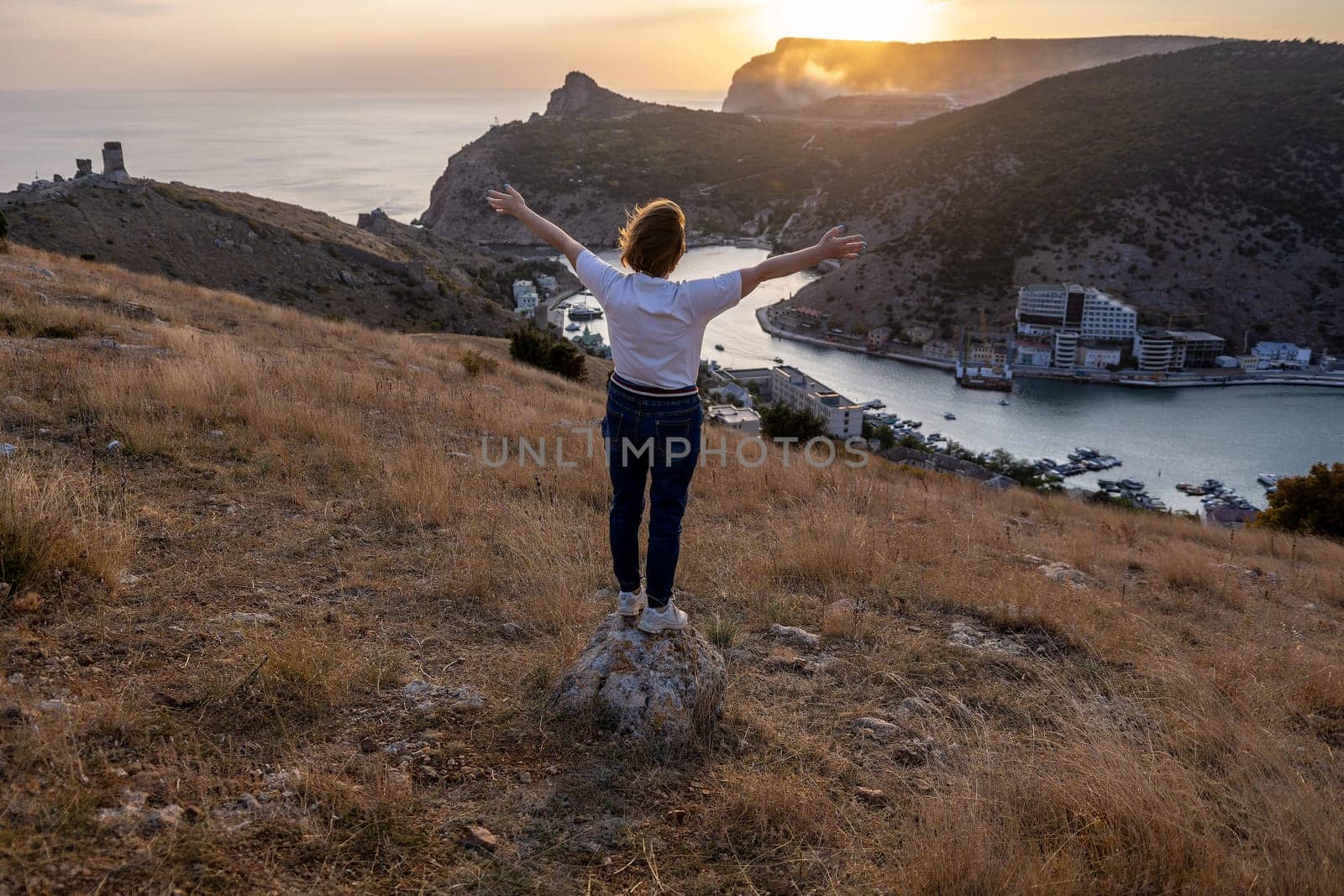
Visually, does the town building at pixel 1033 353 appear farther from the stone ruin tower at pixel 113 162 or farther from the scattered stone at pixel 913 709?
the scattered stone at pixel 913 709

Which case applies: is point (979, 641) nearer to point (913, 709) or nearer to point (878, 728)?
point (913, 709)

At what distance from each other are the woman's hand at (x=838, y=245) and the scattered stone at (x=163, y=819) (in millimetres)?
2432

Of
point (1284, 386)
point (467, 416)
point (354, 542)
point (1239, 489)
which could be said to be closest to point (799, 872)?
point (354, 542)

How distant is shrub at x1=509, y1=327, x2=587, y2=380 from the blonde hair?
15.6 metres

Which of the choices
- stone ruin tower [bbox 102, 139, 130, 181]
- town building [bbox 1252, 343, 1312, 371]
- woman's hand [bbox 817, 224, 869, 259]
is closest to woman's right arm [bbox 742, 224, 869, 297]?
woman's hand [bbox 817, 224, 869, 259]

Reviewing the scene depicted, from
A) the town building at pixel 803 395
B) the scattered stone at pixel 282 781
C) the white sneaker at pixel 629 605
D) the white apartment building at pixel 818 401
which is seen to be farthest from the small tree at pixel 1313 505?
the town building at pixel 803 395

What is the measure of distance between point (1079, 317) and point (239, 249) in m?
52.8

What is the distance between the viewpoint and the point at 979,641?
3.93 meters

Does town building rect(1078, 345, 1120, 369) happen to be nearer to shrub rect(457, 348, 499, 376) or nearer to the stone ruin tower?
shrub rect(457, 348, 499, 376)

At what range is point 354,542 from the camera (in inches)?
165

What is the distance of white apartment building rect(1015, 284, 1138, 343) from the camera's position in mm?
56281

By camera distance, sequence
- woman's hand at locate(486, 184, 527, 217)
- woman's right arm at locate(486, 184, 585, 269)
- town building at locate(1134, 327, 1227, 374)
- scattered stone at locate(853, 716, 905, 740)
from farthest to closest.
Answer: town building at locate(1134, 327, 1227, 374) < woman's hand at locate(486, 184, 527, 217) < woman's right arm at locate(486, 184, 585, 269) < scattered stone at locate(853, 716, 905, 740)

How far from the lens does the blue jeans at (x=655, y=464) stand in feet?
9.17

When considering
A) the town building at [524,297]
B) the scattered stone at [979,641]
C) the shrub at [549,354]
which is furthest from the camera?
the town building at [524,297]
